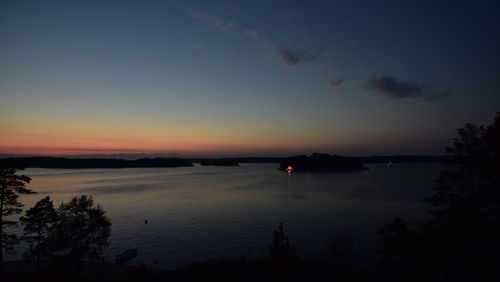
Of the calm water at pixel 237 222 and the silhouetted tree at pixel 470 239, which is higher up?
the silhouetted tree at pixel 470 239

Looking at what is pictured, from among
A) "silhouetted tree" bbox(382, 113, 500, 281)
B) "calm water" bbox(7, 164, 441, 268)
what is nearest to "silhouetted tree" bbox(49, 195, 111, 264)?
"calm water" bbox(7, 164, 441, 268)

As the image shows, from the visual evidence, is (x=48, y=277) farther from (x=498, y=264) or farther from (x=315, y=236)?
(x=315, y=236)

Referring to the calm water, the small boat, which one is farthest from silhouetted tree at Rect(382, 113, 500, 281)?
the small boat

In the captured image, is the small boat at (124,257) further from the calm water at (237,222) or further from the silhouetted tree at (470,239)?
the silhouetted tree at (470,239)

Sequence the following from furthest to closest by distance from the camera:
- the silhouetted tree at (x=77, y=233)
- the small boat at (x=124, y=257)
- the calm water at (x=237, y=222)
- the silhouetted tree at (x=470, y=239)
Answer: the calm water at (x=237, y=222), the small boat at (x=124, y=257), the silhouetted tree at (x=77, y=233), the silhouetted tree at (x=470, y=239)

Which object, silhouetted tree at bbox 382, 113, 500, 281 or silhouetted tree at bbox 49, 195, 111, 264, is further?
silhouetted tree at bbox 49, 195, 111, 264

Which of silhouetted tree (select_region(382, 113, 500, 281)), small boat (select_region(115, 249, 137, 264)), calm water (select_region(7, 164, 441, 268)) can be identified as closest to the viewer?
silhouetted tree (select_region(382, 113, 500, 281))

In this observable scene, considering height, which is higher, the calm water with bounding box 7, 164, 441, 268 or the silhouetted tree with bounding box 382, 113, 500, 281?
the silhouetted tree with bounding box 382, 113, 500, 281

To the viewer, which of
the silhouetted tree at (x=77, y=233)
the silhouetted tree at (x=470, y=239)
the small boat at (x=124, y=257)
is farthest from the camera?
the small boat at (x=124, y=257)

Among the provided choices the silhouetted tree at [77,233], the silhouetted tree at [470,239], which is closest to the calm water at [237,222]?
the silhouetted tree at [77,233]

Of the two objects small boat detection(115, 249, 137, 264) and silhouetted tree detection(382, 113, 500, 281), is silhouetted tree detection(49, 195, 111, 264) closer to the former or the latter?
small boat detection(115, 249, 137, 264)

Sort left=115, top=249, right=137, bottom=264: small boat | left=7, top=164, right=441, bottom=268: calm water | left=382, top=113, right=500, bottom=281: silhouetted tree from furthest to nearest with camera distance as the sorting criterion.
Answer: left=7, top=164, right=441, bottom=268: calm water → left=115, top=249, right=137, bottom=264: small boat → left=382, top=113, right=500, bottom=281: silhouetted tree

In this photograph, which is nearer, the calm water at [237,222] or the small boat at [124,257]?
the small boat at [124,257]

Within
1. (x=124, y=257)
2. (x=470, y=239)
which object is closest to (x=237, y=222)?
(x=124, y=257)
